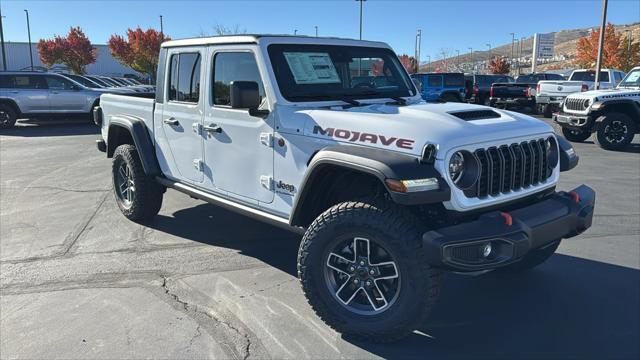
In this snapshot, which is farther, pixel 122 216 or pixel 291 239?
pixel 122 216

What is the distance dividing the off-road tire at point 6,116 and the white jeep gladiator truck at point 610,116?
1579 centimetres

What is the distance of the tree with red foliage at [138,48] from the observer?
5342 cm

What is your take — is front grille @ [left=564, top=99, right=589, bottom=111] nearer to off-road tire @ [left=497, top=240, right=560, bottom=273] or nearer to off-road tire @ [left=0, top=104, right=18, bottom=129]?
off-road tire @ [left=497, top=240, right=560, bottom=273]

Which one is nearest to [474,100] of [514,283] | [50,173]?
[50,173]

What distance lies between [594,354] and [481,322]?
27.0 inches

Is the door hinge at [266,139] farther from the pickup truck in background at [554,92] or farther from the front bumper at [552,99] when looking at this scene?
the front bumper at [552,99]

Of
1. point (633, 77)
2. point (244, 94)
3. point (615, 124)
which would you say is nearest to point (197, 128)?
point (244, 94)

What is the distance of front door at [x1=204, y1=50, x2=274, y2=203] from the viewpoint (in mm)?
3820

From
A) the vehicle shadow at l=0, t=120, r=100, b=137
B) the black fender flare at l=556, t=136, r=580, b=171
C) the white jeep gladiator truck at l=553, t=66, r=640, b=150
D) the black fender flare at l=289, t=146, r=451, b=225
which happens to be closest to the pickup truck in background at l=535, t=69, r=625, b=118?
the white jeep gladiator truck at l=553, t=66, r=640, b=150

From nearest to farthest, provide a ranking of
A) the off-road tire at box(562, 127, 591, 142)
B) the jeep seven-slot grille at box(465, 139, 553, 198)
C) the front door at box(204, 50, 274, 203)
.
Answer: the jeep seven-slot grille at box(465, 139, 553, 198) < the front door at box(204, 50, 274, 203) < the off-road tire at box(562, 127, 591, 142)

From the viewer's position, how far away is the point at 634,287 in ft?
13.0

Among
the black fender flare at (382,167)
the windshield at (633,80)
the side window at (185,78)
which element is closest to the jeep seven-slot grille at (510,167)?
the black fender flare at (382,167)

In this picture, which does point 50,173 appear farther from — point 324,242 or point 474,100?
point 474,100

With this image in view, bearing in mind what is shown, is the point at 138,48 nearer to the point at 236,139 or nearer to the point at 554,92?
the point at 554,92
